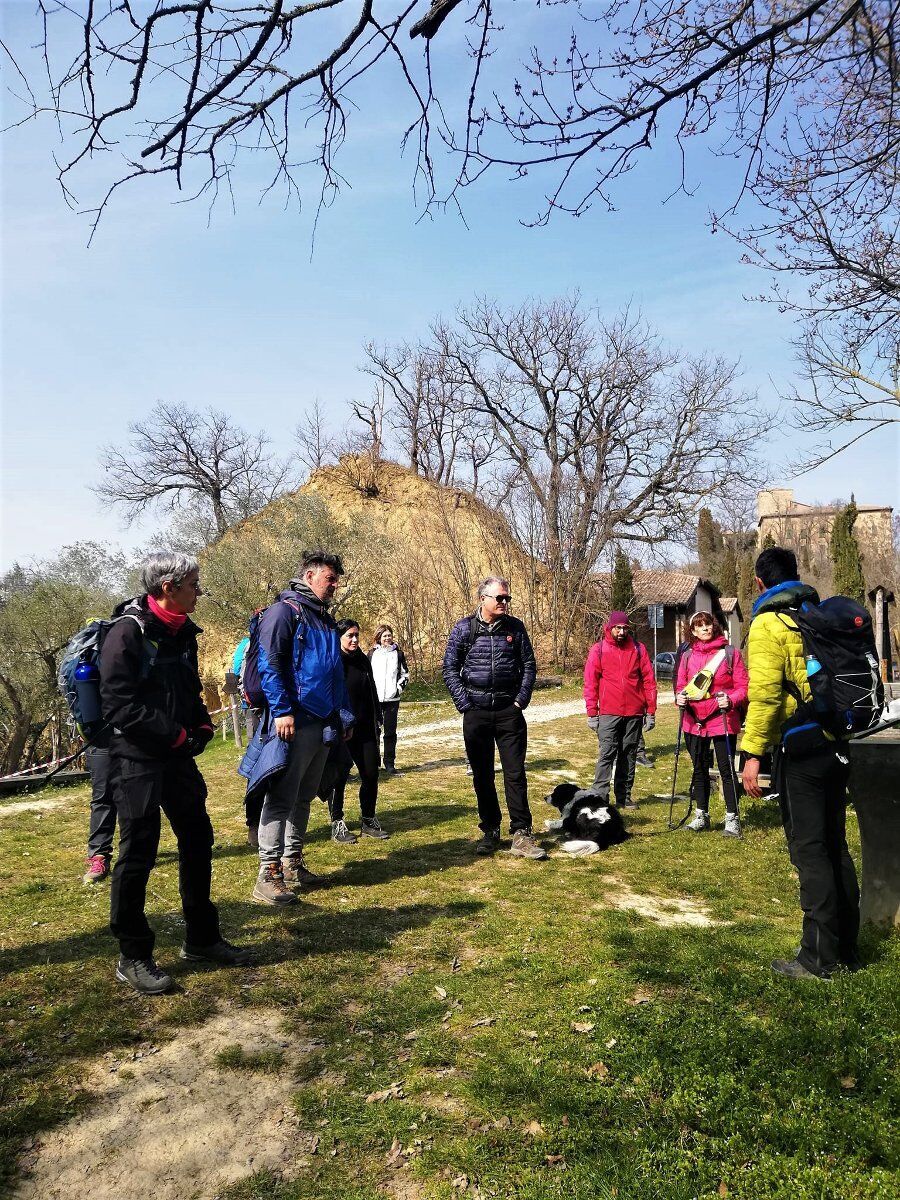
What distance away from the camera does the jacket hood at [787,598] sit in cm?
429

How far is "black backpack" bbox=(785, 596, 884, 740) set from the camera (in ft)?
13.0

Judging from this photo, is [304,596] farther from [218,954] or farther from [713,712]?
[713,712]

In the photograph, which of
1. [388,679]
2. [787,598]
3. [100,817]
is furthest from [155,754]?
[388,679]

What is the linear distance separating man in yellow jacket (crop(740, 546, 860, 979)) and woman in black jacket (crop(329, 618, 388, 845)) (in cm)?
399

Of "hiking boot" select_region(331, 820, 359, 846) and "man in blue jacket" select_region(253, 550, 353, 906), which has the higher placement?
"man in blue jacket" select_region(253, 550, 353, 906)

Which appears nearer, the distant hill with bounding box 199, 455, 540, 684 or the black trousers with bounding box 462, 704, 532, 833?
the black trousers with bounding box 462, 704, 532, 833

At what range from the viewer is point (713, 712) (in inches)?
301

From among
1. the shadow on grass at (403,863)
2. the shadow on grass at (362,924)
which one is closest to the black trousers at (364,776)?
the shadow on grass at (403,863)

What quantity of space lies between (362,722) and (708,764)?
3.33 meters

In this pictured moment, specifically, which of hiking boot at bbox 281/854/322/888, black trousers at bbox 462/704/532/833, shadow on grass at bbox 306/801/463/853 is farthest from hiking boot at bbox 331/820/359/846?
black trousers at bbox 462/704/532/833

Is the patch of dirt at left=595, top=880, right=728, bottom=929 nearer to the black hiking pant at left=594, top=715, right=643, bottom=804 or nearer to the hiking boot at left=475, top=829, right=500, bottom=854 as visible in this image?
the hiking boot at left=475, top=829, right=500, bottom=854

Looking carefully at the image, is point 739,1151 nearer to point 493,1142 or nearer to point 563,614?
point 493,1142

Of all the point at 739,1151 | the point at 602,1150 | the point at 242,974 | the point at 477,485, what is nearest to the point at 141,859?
the point at 242,974

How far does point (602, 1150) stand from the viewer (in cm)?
288
